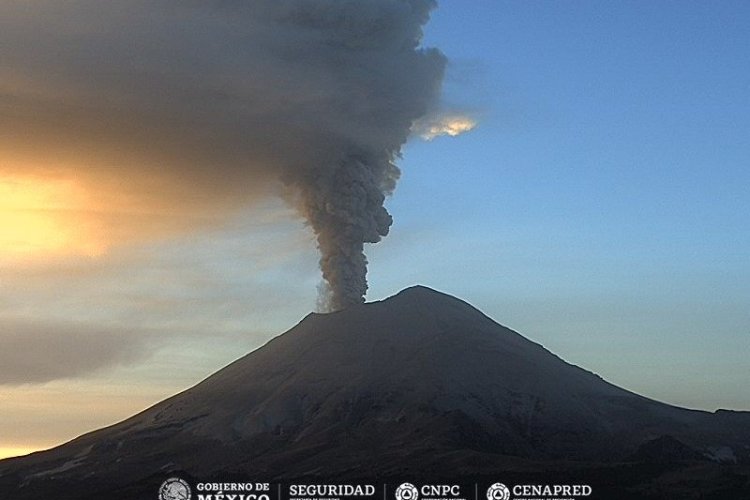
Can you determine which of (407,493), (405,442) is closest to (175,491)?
(407,493)

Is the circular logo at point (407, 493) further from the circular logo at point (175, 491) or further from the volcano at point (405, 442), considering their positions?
the volcano at point (405, 442)

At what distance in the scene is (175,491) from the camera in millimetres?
124188

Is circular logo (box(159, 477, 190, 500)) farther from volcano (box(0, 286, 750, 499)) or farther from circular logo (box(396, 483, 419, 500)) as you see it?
volcano (box(0, 286, 750, 499))

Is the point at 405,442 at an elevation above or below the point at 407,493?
above

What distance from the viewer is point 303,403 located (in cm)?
19325

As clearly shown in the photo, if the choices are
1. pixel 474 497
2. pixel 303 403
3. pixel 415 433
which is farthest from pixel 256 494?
pixel 303 403

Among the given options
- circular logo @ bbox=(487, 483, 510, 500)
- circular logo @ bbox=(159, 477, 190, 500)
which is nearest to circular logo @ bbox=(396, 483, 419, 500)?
circular logo @ bbox=(487, 483, 510, 500)

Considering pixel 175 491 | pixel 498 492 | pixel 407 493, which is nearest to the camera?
pixel 407 493

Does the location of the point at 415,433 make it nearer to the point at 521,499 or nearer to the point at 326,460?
the point at 326,460

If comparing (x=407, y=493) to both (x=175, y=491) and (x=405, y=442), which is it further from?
(x=405, y=442)

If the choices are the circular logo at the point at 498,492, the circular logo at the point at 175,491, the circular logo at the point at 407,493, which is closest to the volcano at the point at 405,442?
the circular logo at the point at 498,492

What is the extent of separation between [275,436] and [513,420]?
111 ft

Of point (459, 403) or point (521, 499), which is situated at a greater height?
point (459, 403)

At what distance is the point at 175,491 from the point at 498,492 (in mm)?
30841
